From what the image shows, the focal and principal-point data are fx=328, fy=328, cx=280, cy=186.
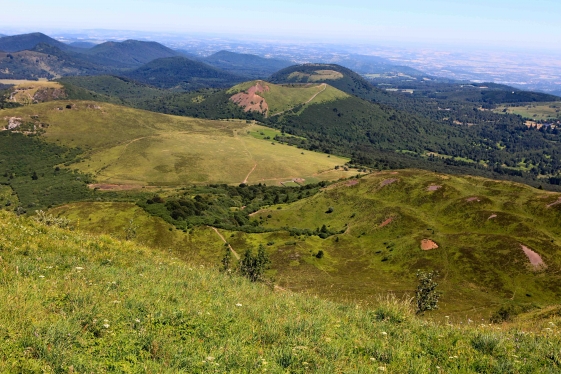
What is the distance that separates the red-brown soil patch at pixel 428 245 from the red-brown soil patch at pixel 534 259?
1556cm

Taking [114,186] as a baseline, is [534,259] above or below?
above

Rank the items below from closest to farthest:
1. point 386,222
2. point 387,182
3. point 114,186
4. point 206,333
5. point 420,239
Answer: point 206,333 < point 420,239 < point 386,222 < point 387,182 < point 114,186

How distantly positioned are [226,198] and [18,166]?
139 metres

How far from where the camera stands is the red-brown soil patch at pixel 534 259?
5956cm

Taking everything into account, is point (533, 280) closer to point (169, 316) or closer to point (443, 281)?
point (443, 281)

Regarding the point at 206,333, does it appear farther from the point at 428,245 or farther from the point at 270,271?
the point at 428,245

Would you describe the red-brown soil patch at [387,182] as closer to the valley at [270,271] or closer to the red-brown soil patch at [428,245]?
the valley at [270,271]

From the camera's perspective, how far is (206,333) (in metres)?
9.52

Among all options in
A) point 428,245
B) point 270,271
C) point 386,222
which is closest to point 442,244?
point 428,245

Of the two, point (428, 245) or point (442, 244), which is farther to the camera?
point (428, 245)

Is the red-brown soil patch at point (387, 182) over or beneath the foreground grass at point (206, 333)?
beneath

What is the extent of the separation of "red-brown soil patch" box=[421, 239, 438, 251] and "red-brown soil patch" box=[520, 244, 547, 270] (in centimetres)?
1556

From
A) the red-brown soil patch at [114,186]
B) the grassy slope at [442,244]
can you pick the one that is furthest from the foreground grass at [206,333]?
the red-brown soil patch at [114,186]

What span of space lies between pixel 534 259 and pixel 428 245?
59.1 ft
